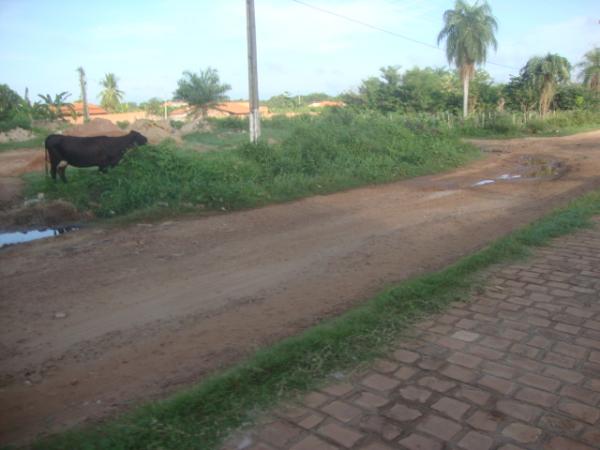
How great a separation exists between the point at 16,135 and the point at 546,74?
98.1 feet

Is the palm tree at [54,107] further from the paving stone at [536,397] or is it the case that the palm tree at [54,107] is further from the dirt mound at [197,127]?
the paving stone at [536,397]

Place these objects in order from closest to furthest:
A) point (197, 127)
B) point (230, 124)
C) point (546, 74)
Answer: point (197, 127) → point (230, 124) → point (546, 74)

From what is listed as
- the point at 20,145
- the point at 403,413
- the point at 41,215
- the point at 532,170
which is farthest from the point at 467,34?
the point at 403,413

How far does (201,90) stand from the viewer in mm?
39688

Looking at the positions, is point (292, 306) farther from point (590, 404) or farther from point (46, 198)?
point (46, 198)

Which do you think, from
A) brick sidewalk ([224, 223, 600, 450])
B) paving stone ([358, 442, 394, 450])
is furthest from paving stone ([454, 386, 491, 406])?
paving stone ([358, 442, 394, 450])

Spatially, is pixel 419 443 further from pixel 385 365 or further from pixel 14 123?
pixel 14 123

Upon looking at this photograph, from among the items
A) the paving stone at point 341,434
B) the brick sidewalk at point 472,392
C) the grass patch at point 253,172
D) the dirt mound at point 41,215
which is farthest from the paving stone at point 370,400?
the dirt mound at point 41,215

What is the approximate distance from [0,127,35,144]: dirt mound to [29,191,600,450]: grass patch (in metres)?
24.6

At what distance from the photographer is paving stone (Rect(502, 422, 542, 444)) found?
2.36 meters

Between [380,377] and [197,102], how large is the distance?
130 ft

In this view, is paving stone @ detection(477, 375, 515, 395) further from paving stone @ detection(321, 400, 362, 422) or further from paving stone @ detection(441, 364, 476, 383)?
paving stone @ detection(321, 400, 362, 422)

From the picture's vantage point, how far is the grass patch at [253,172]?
8406 millimetres

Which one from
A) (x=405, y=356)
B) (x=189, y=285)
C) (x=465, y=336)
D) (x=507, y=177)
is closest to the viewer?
(x=405, y=356)
